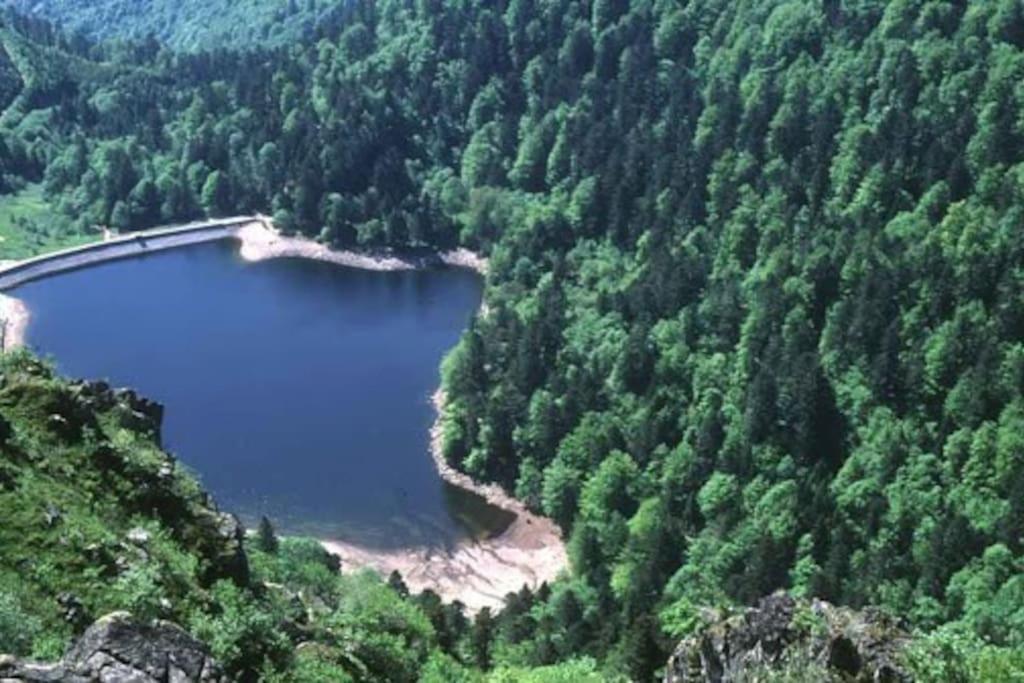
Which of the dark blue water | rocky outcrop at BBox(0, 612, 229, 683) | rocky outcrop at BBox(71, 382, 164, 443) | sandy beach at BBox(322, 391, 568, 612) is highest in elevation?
rocky outcrop at BBox(0, 612, 229, 683)

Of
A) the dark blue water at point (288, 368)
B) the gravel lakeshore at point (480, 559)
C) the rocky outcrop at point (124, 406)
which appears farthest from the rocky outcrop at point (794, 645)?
the dark blue water at point (288, 368)

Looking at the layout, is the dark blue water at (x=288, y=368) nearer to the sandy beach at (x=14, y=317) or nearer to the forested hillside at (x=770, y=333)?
the sandy beach at (x=14, y=317)

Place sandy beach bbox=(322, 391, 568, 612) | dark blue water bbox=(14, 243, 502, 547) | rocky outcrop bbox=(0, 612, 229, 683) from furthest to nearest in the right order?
dark blue water bbox=(14, 243, 502, 547) < sandy beach bbox=(322, 391, 568, 612) < rocky outcrop bbox=(0, 612, 229, 683)

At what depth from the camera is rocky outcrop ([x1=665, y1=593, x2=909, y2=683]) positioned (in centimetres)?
3591

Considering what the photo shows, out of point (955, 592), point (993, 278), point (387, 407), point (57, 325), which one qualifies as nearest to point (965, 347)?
point (993, 278)

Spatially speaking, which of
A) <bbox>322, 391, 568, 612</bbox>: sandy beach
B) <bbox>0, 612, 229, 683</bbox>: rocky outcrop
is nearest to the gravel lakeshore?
<bbox>322, 391, 568, 612</bbox>: sandy beach

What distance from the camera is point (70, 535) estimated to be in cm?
3984

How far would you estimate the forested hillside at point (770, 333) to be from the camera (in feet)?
338

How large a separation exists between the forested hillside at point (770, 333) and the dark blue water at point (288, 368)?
8.10m

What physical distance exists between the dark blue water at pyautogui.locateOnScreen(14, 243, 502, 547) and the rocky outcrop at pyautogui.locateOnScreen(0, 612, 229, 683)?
8893cm

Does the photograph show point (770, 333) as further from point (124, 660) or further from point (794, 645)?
point (124, 660)

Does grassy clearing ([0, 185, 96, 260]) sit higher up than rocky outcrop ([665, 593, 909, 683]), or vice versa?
rocky outcrop ([665, 593, 909, 683])

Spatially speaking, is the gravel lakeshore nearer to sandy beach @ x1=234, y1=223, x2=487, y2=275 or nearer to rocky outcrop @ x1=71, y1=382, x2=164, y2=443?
rocky outcrop @ x1=71, y1=382, x2=164, y2=443

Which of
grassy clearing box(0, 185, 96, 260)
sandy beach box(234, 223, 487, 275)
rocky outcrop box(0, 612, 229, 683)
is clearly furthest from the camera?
grassy clearing box(0, 185, 96, 260)
